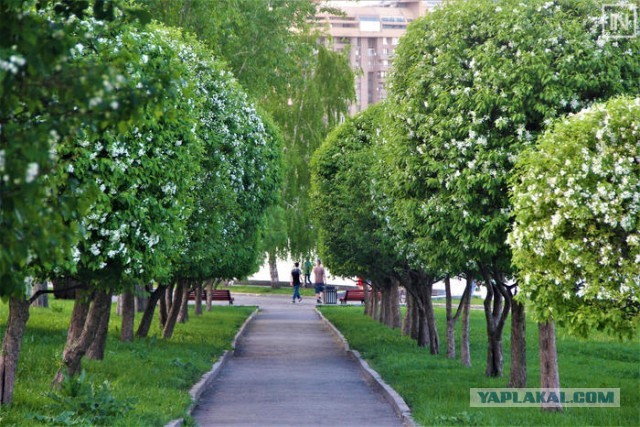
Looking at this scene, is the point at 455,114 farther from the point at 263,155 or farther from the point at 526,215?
the point at 263,155

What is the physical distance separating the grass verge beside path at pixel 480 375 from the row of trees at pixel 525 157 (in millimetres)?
954

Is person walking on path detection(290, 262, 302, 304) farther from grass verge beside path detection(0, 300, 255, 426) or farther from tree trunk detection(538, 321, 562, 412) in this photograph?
tree trunk detection(538, 321, 562, 412)

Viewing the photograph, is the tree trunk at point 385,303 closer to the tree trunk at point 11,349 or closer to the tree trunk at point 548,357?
the tree trunk at point 548,357

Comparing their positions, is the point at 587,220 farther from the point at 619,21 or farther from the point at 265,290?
the point at 265,290

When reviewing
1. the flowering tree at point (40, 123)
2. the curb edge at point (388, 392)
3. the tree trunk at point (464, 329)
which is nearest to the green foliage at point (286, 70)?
the tree trunk at point (464, 329)

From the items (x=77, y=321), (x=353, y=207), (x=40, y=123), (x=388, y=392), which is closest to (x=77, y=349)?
(x=77, y=321)

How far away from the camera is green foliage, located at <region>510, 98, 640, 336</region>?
37.2ft

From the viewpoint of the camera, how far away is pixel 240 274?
3006cm

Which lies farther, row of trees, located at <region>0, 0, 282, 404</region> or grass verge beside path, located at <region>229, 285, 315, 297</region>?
grass verge beside path, located at <region>229, 285, 315, 297</region>

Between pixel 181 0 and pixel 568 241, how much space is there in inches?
757

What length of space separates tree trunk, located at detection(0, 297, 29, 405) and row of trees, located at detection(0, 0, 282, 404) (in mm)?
16

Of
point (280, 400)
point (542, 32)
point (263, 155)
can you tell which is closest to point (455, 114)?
point (542, 32)

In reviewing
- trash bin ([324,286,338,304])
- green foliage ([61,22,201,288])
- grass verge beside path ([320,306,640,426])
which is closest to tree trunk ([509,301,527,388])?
grass verge beside path ([320,306,640,426])

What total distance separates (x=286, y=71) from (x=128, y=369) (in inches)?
664
